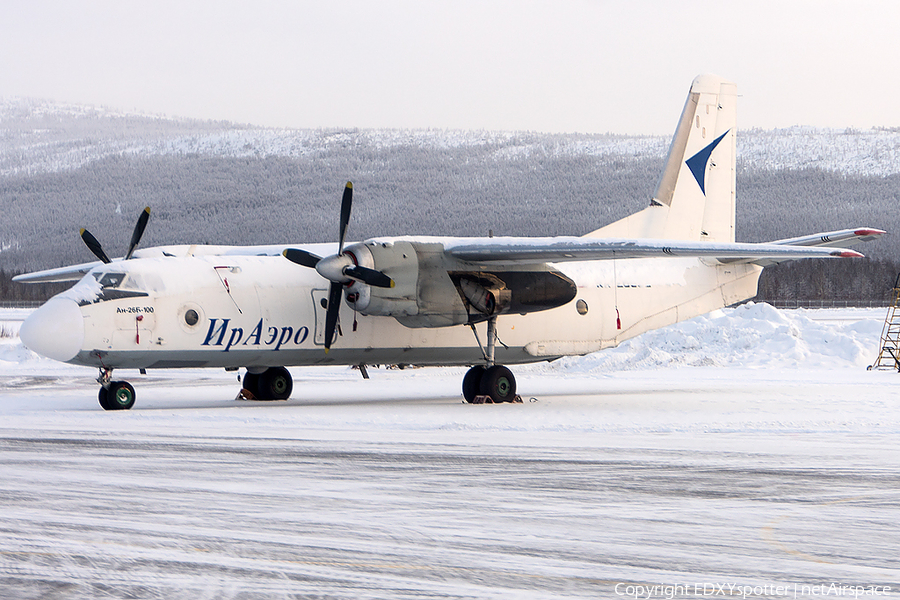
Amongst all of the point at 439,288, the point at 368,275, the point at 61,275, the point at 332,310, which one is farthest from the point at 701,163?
the point at 61,275

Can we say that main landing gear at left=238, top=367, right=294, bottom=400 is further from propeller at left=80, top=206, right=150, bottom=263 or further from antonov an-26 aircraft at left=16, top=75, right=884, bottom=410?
propeller at left=80, top=206, right=150, bottom=263

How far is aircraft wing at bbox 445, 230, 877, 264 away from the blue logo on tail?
669 cm

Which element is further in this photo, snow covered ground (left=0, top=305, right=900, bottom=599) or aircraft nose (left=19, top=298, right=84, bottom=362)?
aircraft nose (left=19, top=298, right=84, bottom=362)

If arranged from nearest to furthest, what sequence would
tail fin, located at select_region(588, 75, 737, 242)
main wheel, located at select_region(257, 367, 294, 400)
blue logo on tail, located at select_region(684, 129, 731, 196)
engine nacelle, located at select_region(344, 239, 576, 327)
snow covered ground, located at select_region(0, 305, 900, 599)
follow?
snow covered ground, located at select_region(0, 305, 900, 599), engine nacelle, located at select_region(344, 239, 576, 327), main wheel, located at select_region(257, 367, 294, 400), tail fin, located at select_region(588, 75, 737, 242), blue logo on tail, located at select_region(684, 129, 731, 196)

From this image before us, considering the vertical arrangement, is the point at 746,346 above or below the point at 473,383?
above

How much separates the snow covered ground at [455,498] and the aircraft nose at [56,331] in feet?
4.52

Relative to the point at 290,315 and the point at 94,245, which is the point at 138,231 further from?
the point at 290,315

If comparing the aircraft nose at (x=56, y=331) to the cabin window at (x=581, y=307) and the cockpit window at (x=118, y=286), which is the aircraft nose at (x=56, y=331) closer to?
the cockpit window at (x=118, y=286)

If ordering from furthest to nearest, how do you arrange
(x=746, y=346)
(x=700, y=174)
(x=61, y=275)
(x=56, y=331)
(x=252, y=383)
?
(x=746, y=346) → (x=700, y=174) → (x=61, y=275) → (x=252, y=383) → (x=56, y=331)

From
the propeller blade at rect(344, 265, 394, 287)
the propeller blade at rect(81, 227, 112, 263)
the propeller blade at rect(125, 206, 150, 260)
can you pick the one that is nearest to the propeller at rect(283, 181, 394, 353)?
the propeller blade at rect(344, 265, 394, 287)

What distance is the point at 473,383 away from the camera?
74.6 feet

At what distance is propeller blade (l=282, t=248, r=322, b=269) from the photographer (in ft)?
66.2

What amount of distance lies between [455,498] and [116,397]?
12236mm

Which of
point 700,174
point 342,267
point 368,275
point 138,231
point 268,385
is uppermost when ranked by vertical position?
point 700,174
